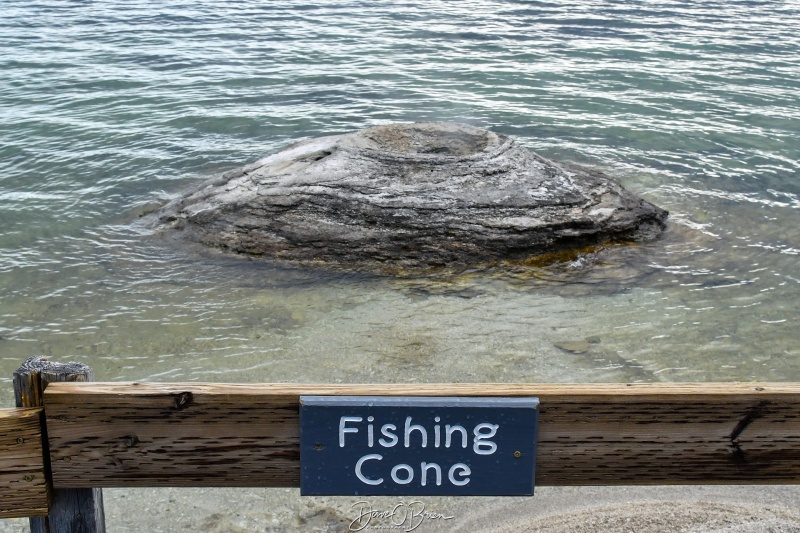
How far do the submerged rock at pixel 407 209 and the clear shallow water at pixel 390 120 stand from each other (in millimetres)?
274

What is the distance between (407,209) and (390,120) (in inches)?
179

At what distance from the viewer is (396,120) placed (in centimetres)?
1092

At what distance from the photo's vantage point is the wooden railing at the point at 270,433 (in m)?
2.18

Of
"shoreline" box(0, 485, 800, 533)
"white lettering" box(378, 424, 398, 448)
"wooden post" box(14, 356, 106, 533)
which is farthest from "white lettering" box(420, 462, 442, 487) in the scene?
"shoreline" box(0, 485, 800, 533)

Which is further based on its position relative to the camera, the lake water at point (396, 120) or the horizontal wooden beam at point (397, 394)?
the lake water at point (396, 120)

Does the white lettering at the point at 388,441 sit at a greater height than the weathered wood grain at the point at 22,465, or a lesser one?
greater

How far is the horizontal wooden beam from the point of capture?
7.17 feet

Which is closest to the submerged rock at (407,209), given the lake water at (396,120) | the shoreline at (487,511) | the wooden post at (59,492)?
the lake water at (396,120)

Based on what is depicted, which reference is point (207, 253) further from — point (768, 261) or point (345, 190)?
point (768, 261)

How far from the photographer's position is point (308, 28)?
16.8 meters

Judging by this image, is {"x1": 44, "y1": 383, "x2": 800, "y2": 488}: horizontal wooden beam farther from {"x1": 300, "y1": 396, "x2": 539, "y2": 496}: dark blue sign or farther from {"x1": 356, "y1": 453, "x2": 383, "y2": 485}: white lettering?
{"x1": 356, "y1": 453, "x2": 383, "y2": 485}: white lettering

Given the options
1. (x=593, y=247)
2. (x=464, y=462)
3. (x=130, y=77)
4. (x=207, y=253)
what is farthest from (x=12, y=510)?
(x=130, y=77)

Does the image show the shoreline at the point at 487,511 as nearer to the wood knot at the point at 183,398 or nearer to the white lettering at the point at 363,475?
the white lettering at the point at 363,475

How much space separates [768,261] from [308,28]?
1204 centimetres
